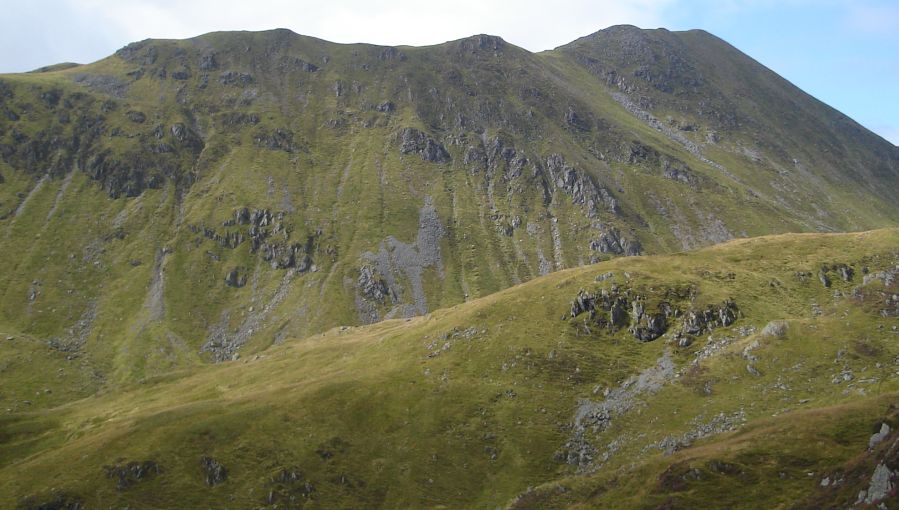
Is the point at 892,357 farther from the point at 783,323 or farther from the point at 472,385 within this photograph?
the point at 472,385

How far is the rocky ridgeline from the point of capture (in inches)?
4227

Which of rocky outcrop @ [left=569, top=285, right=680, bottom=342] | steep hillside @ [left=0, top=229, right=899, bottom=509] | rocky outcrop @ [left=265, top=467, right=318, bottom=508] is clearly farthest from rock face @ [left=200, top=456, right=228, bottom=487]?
rocky outcrop @ [left=569, top=285, right=680, bottom=342]

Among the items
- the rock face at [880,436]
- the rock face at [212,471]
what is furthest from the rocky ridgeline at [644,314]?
the rock face at [212,471]

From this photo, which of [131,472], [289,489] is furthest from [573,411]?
[131,472]

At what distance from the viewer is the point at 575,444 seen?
9312 centimetres

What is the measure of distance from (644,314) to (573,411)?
25083 mm

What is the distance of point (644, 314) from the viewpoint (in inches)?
4422

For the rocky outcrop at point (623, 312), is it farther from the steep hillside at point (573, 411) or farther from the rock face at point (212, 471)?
the rock face at point (212, 471)

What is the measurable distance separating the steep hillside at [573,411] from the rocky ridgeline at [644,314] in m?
0.30

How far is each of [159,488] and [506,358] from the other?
5831 cm

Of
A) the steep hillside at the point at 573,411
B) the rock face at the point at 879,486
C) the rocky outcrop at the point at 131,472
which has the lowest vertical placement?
the rocky outcrop at the point at 131,472

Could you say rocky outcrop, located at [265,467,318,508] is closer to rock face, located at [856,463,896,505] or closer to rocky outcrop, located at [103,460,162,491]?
rocky outcrop, located at [103,460,162,491]

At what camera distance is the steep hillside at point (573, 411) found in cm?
7181

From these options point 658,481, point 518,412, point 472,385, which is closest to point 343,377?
point 472,385
